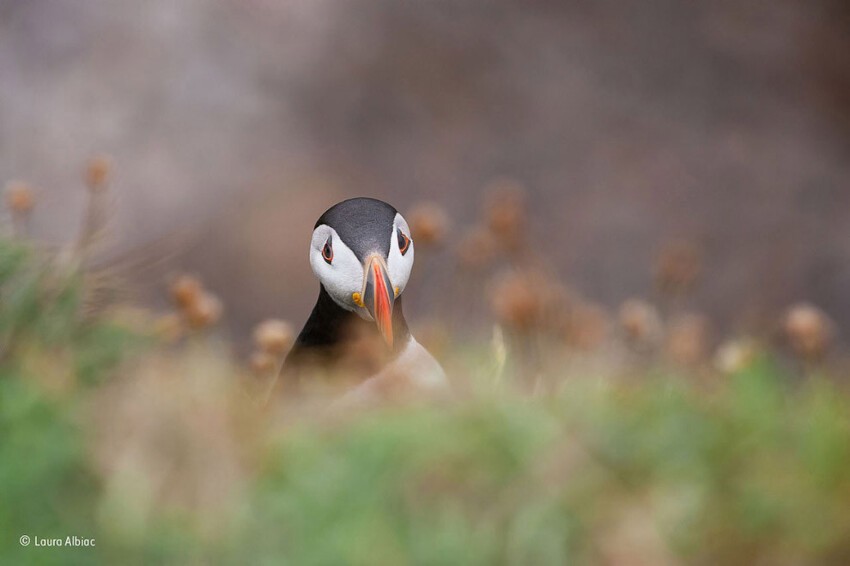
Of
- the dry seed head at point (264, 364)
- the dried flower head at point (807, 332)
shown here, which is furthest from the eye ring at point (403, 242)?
the dried flower head at point (807, 332)

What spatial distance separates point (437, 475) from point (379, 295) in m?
0.81

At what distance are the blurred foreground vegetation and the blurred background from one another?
16.4ft

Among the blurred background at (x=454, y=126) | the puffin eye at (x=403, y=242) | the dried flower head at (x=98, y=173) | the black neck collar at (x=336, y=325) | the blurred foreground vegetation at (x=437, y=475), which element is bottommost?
the blurred foreground vegetation at (x=437, y=475)

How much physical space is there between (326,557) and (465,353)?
3.64 feet

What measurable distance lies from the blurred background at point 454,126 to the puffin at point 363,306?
13.8 feet

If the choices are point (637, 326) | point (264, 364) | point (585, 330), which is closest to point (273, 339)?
point (264, 364)

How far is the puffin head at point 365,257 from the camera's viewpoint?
7.88 feet

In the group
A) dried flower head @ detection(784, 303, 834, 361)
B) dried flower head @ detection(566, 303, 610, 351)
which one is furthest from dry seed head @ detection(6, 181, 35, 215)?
dried flower head @ detection(784, 303, 834, 361)

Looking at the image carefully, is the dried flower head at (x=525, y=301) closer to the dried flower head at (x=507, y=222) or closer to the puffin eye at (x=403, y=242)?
the dried flower head at (x=507, y=222)

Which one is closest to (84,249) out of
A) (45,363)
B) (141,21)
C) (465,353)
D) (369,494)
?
(45,363)

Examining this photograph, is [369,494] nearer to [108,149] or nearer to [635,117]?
[108,149]

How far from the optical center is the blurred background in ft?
24.1

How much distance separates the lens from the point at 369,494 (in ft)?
5.21

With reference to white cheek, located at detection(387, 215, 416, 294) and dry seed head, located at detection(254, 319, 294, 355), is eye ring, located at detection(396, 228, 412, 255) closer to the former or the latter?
white cheek, located at detection(387, 215, 416, 294)
